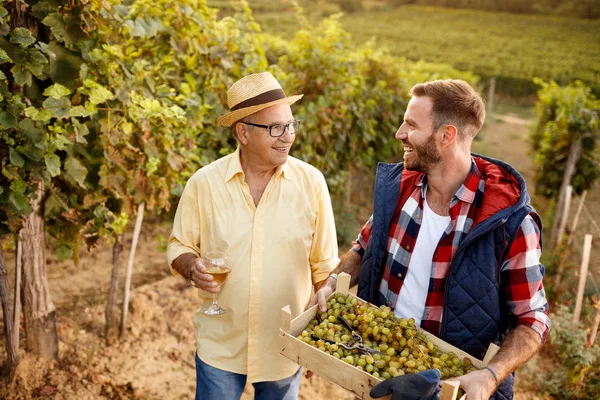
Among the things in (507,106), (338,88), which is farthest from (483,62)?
(338,88)

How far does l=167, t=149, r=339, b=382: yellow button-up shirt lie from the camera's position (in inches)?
93.9

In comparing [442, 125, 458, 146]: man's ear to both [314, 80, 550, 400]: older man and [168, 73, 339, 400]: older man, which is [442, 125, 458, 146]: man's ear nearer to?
[314, 80, 550, 400]: older man

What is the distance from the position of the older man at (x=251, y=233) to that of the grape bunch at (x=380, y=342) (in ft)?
1.12

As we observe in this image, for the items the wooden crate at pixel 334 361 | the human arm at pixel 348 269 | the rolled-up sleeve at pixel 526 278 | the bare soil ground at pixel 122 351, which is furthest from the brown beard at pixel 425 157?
the bare soil ground at pixel 122 351

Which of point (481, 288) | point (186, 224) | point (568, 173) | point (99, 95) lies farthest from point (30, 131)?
point (568, 173)

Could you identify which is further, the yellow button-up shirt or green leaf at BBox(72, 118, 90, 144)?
green leaf at BBox(72, 118, 90, 144)

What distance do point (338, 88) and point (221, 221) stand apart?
346 cm

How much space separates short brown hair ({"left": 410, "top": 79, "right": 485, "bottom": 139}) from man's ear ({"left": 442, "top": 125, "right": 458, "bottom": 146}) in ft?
0.11

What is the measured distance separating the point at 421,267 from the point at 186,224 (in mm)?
1153

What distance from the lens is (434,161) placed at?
222 cm

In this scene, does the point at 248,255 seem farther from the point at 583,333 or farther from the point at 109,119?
the point at 583,333

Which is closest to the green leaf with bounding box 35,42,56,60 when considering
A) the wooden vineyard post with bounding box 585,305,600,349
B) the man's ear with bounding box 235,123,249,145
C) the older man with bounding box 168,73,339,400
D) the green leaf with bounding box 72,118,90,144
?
the green leaf with bounding box 72,118,90,144

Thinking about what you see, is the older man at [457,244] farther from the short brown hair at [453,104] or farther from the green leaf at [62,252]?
the green leaf at [62,252]

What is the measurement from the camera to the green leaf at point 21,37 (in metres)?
2.58
